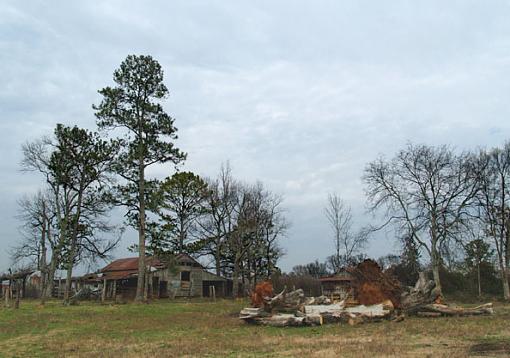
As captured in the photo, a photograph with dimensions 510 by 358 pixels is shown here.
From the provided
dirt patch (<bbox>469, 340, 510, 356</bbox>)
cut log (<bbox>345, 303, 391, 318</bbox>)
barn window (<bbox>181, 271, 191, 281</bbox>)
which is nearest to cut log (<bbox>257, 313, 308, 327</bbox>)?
cut log (<bbox>345, 303, 391, 318</bbox>)

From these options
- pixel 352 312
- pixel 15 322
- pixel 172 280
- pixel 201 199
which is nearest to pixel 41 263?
pixel 172 280

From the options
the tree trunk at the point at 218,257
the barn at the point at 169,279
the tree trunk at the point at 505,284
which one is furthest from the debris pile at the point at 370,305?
the tree trunk at the point at 218,257

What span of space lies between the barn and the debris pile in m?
27.2

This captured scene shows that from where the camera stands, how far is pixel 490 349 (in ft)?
31.6

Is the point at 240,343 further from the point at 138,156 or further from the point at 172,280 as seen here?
the point at 172,280

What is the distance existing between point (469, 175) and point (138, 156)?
23508 mm

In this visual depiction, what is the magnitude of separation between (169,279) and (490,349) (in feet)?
135

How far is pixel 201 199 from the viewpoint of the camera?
5144 cm

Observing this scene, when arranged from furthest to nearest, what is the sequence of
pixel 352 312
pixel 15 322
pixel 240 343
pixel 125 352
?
pixel 15 322
pixel 352 312
pixel 240 343
pixel 125 352

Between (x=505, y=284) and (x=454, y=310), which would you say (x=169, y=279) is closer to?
(x=505, y=284)

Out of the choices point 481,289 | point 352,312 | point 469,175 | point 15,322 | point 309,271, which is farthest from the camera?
point 309,271

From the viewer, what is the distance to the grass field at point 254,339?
1031 cm

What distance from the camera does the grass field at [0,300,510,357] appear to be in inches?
406

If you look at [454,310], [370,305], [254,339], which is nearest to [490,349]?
[254,339]
